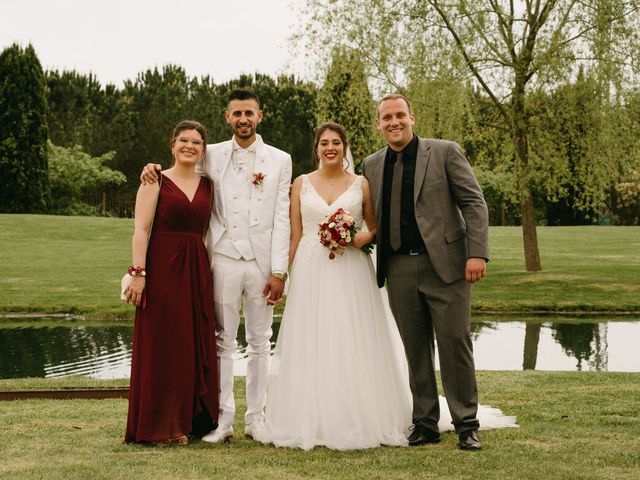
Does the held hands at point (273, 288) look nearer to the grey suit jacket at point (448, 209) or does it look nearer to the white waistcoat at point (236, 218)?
the white waistcoat at point (236, 218)

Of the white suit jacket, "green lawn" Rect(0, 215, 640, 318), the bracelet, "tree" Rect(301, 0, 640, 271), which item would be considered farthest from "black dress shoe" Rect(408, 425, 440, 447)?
"tree" Rect(301, 0, 640, 271)

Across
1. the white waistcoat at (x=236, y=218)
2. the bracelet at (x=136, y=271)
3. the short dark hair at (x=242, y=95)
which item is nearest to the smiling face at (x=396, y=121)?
the short dark hair at (x=242, y=95)

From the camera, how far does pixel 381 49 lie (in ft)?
61.4

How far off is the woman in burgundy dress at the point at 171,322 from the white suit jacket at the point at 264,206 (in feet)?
0.50

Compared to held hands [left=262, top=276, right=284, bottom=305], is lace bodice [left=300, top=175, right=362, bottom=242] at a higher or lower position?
higher

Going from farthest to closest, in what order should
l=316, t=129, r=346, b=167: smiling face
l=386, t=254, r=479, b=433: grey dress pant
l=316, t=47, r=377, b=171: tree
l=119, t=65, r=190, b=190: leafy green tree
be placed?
1. l=119, t=65, r=190, b=190: leafy green tree
2. l=316, t=47, r=377, b=171: tree
3. l=316, t=129, r=346, b=167: smiling face
4. l=386, t=254, r=479, b=433: grey dress pant

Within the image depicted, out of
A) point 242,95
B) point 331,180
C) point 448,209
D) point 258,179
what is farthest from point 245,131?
point 448,209

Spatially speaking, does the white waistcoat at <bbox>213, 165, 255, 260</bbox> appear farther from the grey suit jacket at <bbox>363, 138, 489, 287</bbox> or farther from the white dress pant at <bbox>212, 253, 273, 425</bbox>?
the grey suit jacket at <bbox>363, 138, 489, 287</bbox>

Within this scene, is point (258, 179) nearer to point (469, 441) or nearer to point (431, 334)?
point (431, 334)

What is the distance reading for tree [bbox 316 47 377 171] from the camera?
1912cm

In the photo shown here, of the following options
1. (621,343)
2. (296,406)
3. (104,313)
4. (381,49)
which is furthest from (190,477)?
(381,49)

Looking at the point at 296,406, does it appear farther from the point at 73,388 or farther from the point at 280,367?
the point at 73,388

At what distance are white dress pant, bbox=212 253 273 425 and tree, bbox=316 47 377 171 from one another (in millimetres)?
13402

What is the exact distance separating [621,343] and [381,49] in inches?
379
